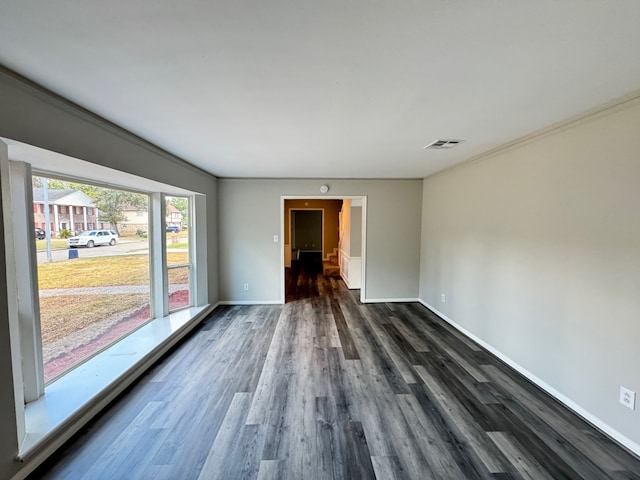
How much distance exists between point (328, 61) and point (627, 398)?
2.86 m

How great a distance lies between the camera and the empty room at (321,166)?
1.21 m

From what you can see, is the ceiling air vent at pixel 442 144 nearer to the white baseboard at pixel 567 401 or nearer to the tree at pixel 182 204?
the white baseboard at pixel 567 401

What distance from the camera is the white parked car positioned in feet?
8.19

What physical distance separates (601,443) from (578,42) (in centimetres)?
250

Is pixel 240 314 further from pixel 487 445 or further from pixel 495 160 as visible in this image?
pixel 495 160

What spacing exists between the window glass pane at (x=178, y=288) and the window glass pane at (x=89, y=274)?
1.13ft

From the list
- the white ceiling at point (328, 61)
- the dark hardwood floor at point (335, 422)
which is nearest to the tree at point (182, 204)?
the white ceiling at point (328, 61)

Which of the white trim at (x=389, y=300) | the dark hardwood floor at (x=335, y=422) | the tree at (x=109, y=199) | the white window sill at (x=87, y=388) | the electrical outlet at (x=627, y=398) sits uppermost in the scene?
the tree at (x=109, y=199)

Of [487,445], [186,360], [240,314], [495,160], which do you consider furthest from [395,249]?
[186,360]

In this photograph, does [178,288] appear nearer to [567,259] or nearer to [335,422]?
[335,422]

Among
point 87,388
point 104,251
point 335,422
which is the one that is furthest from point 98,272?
point 335,422

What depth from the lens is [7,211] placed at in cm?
152

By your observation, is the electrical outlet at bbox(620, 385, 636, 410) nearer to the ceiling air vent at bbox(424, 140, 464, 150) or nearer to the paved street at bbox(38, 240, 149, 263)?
the ceiling air vent at bbox(424, 140, 464, 150)

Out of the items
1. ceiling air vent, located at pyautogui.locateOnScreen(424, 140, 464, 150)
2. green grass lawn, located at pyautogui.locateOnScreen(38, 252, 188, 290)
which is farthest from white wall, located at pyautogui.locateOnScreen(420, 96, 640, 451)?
green grass lawn, located at pyautogui.locateOnScreen(38, 252, 188, 290)
